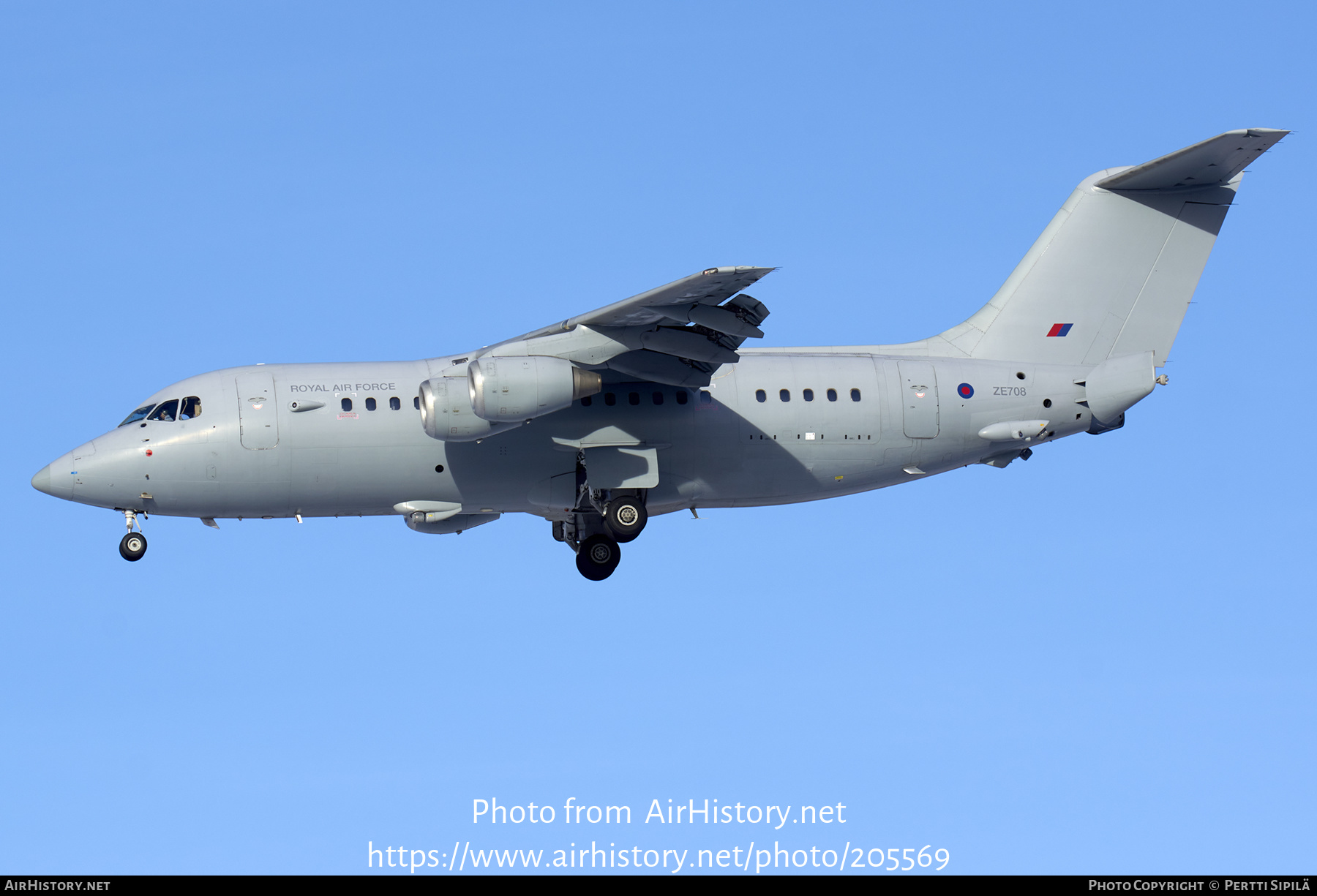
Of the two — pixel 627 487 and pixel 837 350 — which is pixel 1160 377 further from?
pixel 627 487

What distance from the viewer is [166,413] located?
23312mm

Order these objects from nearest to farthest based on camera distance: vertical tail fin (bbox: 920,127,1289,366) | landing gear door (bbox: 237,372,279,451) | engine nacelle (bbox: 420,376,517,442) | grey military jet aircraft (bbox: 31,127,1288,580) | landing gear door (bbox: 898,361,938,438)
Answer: engine nacelle (bbox: 420,376,517,442)
grey military jet aircraft (bbox: 31,127,1288,580)
landing gear door (bbox: 237,372,279,451)
landing gear door (bbox: 898,361,938,438)
vertical tail fin (bbox: 920,127,1289,366)

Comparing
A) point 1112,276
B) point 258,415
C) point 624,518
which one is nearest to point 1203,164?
point 1112,276

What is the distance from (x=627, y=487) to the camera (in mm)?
23328

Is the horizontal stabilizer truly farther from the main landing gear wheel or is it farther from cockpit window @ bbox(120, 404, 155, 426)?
cockpit window @ bbox(120, 404, 155, 426)

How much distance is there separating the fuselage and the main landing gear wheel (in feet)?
2.30

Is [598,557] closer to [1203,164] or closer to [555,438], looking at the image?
[555,438]

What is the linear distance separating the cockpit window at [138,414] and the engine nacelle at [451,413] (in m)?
4.35

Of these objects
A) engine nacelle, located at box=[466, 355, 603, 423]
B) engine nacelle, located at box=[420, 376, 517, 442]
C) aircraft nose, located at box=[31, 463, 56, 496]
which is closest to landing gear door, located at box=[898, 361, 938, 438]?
engine nacelle, located at box=[466, 355, 603, 423]

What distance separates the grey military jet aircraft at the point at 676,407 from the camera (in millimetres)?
22406

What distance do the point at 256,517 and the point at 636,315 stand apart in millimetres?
6391

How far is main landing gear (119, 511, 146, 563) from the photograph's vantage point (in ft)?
76.7
